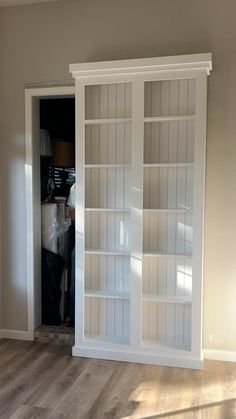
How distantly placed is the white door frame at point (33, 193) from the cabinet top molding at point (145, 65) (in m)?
0.36

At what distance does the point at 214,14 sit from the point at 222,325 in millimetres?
2474

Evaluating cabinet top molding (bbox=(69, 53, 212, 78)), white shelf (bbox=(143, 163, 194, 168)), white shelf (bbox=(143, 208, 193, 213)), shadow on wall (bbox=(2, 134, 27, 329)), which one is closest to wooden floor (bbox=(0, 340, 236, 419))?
shadow on wall (bbox=(2, 134, 27, 329))

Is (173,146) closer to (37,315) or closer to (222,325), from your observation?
(222,325)

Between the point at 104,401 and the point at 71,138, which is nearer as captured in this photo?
the point at 104,401

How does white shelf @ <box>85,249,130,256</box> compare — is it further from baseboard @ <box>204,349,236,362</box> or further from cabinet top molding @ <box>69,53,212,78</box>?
cabinet top molding @ <box>69,53,212,78</box>

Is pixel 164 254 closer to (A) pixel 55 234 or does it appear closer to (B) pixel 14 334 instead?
(A) pixel 55 234

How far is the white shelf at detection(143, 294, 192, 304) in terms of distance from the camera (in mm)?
3186

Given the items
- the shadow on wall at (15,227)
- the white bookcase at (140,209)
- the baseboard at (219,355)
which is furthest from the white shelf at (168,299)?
the shadow on wall at (15,227)

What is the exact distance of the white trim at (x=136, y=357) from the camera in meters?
3.13

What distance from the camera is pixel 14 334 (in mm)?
3758

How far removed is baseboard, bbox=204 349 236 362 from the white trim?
0.74ft

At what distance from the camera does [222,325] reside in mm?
3293

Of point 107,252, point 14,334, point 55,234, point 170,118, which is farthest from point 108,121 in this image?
point 14,334

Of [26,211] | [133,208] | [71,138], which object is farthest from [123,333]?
[71,138]
